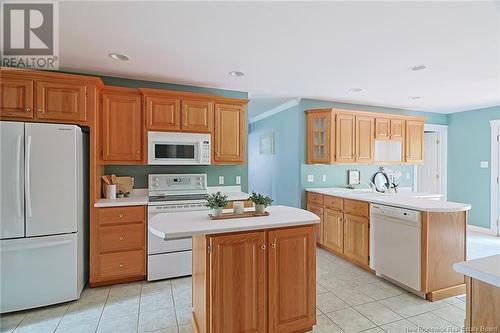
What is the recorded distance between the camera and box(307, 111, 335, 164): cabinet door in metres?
4.17

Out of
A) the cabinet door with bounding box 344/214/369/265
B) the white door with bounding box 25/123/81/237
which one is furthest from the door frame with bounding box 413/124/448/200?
the white door with bounding box 25/123/81/237

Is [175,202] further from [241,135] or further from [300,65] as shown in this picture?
[300,65]

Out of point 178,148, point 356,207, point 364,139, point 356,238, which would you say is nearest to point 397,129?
point 364,139

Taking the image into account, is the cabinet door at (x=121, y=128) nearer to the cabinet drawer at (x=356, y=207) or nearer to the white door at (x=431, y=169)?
the cabinet drawer at (x=356, y=207)

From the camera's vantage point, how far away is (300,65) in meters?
2.91

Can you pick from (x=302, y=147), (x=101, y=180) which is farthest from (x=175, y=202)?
(x=302, y=147)

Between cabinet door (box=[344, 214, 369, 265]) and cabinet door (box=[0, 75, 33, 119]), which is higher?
cabinet door (box=[0, 75, 33, 119])

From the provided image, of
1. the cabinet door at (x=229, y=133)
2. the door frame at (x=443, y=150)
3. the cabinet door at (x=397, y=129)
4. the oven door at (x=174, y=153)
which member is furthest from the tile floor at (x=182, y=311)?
the door frame at (x=443, y=150)

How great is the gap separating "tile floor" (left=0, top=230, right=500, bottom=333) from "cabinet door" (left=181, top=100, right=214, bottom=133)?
6.22 feet

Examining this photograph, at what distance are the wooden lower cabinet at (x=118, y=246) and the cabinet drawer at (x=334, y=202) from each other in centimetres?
256

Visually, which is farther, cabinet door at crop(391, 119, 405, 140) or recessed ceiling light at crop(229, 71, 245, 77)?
cabinet door at crop(391, 119, 405, 140)

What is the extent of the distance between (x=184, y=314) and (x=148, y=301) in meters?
0.47

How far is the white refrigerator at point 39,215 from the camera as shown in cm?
229

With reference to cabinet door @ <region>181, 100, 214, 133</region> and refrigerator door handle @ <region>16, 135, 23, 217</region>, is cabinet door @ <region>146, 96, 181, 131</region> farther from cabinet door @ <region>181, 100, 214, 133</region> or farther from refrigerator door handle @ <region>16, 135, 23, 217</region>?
refrigerator door handle @ <region>16, 135, 23, 217</region>
